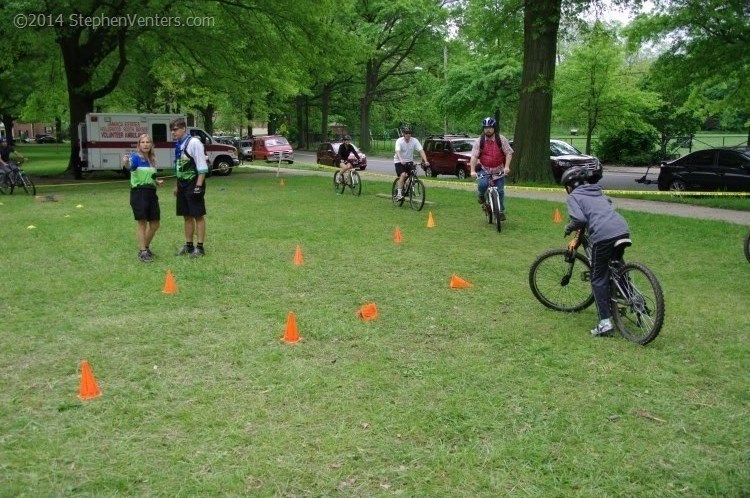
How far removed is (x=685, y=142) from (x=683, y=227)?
71.3 feet

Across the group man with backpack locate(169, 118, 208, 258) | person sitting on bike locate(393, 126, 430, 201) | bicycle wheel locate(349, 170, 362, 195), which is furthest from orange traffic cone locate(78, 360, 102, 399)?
bicycle wheel locate(349, 170, 362, 195)

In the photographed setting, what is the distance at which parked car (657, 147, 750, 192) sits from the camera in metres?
17.9

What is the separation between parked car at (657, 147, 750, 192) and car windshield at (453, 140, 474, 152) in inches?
345

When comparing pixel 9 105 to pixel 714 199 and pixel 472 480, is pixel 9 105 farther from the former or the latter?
pixel 472 480

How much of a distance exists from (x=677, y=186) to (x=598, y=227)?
51.9 ft

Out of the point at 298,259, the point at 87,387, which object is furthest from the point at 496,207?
the point at 87,387

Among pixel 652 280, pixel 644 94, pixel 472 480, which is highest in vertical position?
pixel 644 94

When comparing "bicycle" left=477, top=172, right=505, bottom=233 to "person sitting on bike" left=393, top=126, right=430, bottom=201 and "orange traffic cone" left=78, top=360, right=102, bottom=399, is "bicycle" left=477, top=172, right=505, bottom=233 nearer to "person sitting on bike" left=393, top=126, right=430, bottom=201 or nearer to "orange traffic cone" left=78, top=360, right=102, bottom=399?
"person sitting on bike" left=393, top=126, right=430, bottom=201

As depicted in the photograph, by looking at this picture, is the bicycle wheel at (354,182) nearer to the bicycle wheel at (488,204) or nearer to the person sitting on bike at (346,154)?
the person sitting on bike at (346,154)

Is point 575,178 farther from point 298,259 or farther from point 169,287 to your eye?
point 169,287

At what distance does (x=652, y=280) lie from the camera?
514 cm

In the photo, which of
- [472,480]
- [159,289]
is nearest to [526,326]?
[472,480]

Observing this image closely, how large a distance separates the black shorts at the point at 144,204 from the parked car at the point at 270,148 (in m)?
32.2

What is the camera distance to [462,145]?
88.3 feet
